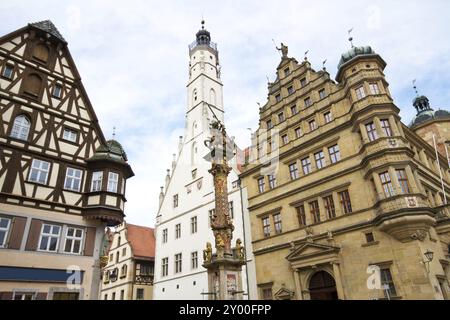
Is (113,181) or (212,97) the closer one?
(113,181)

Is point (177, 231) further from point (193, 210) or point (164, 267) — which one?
point (164, 267)

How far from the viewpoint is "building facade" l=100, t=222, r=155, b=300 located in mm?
34000

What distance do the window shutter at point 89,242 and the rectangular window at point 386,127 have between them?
59.1 feet

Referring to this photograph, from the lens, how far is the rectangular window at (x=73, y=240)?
16672 mm

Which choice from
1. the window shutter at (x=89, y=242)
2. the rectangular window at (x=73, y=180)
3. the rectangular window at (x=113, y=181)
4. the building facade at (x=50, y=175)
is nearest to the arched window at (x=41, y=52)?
the building facade at (x=50, y=175)

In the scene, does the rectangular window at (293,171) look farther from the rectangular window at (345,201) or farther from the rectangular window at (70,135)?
the rectangular window at (70,135)

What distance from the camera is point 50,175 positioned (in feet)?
55.8

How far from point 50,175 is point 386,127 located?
19.6 metres

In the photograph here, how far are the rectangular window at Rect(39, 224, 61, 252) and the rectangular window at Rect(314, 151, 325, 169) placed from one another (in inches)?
655

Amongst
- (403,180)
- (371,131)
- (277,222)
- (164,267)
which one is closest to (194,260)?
(164,267)

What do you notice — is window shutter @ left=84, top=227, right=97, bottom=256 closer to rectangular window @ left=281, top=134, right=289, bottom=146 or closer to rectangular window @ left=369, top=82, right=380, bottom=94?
rectangular window @ left=281, top=134, right=289, bottom=146

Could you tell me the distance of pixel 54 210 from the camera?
16.6 metres

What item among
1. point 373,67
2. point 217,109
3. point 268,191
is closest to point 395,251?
point 268,191

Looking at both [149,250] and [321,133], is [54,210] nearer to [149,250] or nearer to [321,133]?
[321,133]
